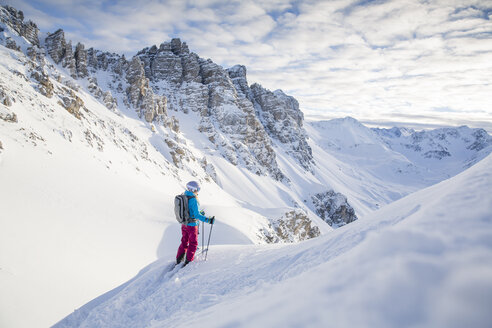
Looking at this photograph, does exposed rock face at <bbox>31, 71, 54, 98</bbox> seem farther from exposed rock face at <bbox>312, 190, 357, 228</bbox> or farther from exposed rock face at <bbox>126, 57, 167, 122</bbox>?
exposed rock face at <bbox>312, 190, 357, 228</bbox>

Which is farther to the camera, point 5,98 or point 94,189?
point 5,98

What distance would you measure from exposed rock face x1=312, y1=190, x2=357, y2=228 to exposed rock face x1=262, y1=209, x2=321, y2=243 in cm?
4781

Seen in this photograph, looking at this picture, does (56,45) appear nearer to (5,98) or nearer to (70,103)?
(70,103)

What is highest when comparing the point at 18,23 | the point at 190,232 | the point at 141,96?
the point at 18,23

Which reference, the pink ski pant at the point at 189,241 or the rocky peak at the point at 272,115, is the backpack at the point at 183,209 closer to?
the pink ski pant at the point at 189,241

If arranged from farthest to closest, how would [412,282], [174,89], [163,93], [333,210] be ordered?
[333,210] < [174,89] < [163,93] < [412,282]

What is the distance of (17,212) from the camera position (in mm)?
9703

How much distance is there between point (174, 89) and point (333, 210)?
71.6 m

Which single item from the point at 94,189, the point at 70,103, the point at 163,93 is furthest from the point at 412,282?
the point at 163,93

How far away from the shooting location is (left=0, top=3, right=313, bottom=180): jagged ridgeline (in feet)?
169

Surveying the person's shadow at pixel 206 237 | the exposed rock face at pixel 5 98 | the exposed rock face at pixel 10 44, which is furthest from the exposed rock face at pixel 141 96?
→ the person's shadow at pixel 206 237

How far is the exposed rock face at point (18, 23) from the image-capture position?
128 ft

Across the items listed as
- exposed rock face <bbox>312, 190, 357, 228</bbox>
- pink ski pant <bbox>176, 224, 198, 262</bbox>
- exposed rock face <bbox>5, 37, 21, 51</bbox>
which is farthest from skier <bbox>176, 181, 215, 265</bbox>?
exposed rock face <bbox>312, 190, 357, 228</bbox>

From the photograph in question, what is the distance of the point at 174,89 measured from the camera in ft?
263
